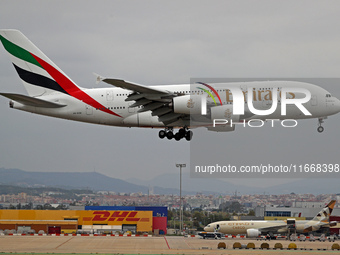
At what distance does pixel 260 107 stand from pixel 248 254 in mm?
15881

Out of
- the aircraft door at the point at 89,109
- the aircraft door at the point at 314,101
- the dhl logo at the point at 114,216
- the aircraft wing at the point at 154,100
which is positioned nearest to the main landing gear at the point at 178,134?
the aircraft wing at the point at 154,100

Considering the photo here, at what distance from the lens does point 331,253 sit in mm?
67062

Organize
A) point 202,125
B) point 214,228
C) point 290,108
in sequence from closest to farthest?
1. point 290,108
2. point 202,125
3. point 214,228

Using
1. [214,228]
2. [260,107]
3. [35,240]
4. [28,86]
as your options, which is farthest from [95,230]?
[260,107]

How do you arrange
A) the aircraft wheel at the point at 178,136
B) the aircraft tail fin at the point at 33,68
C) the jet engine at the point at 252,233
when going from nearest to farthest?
the aircraft wheel at the point at 178,136, the aircraft tail fin at the point at 33,68, the jet engine at the point at 252,233

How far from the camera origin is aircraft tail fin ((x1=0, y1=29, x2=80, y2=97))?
72.2 meters

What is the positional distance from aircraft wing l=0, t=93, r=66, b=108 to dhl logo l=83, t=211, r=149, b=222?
178ft

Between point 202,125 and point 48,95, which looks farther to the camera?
point 48,95

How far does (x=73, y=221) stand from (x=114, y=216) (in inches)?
389

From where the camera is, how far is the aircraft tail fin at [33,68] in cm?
7225

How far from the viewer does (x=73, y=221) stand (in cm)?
11381

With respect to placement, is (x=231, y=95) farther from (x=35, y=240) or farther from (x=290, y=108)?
(x=35, y=240)

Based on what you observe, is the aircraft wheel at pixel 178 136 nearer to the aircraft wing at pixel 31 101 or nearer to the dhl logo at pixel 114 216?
the aircraft wing at pixel 31 101

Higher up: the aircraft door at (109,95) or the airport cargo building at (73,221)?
the aircraft door at (109,95)
